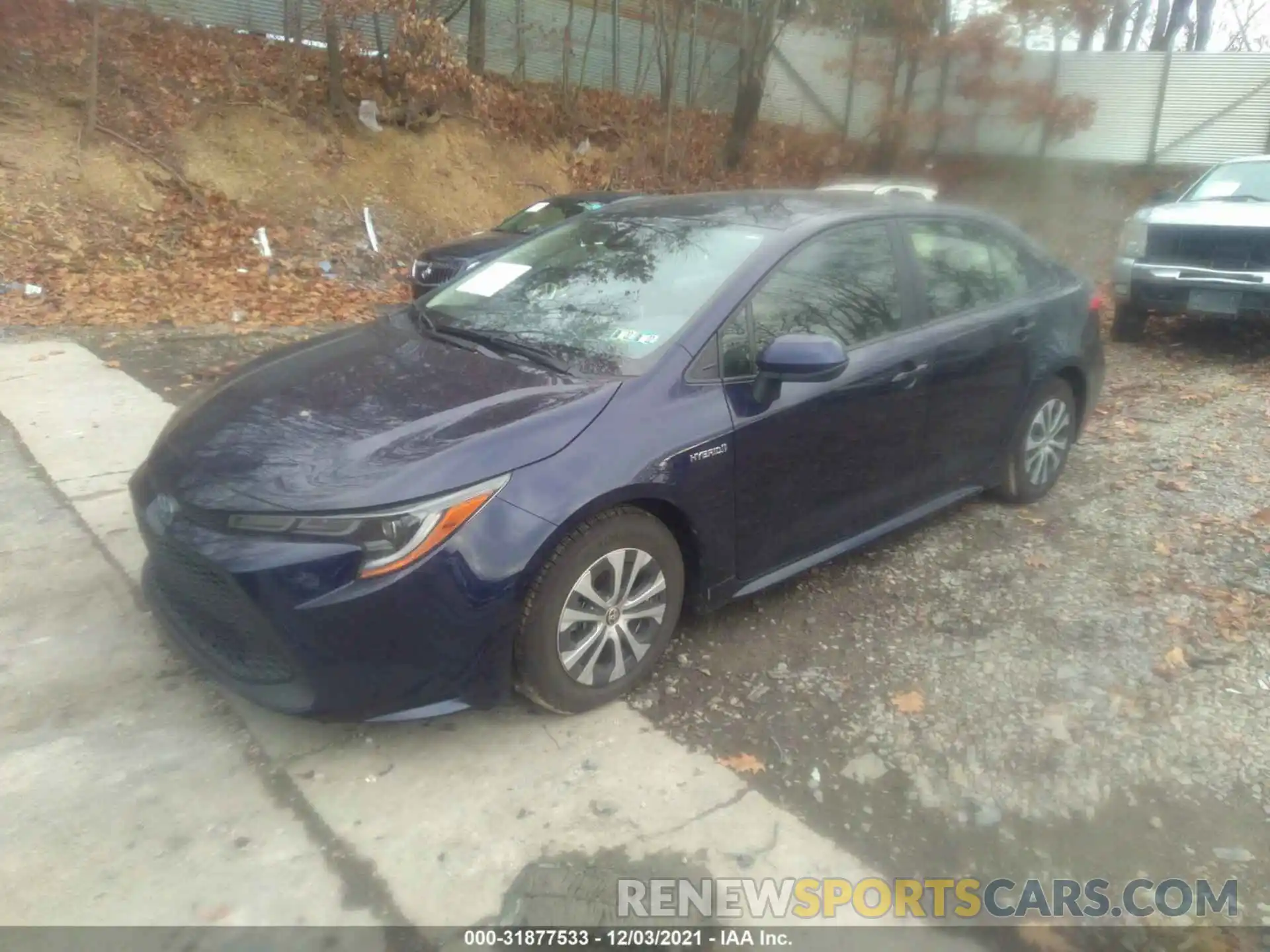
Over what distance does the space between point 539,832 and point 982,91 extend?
1838 centimetres

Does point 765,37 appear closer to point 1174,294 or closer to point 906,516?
point 1174,294

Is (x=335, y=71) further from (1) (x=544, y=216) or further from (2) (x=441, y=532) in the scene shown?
(2) (x=441, y=532)

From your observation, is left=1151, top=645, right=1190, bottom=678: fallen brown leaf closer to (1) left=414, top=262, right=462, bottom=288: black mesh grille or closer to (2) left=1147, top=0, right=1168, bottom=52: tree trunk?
(1) left=414, top=262, right=462, bottom=288: black mesh grille

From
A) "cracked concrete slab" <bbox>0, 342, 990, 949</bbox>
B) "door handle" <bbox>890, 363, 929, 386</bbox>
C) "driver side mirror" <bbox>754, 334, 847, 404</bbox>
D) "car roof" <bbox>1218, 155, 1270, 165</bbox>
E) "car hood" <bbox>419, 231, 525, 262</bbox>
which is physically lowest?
"cracked concrete slab" <bbox>0, 342, 990, 949</bbox>

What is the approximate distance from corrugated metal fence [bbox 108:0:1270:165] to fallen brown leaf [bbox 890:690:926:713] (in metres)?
13.6

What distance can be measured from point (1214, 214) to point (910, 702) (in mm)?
6813

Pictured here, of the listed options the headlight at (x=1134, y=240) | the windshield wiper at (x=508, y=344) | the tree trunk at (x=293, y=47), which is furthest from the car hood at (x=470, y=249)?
the headlight at (x=1134, y=240)

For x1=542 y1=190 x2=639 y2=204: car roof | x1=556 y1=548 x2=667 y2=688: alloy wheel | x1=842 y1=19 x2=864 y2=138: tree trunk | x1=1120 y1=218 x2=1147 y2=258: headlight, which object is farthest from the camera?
x1=842 y1=19 x2=864 y2=138: tree trunk

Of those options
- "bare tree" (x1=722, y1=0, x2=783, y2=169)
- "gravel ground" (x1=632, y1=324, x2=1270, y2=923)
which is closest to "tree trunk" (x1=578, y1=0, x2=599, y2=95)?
"bare tree" (x1=722, y1=0, x2=783, y2=169)

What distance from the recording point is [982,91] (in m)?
17.8

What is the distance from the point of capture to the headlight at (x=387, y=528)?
2637 millimetres

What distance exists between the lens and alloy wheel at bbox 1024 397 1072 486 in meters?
4.77

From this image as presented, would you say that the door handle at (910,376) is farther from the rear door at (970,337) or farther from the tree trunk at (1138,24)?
the tree trunk at (1138,24)

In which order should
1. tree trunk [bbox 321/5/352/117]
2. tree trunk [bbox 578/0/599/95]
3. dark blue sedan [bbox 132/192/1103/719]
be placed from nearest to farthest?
dark blue sedan [bbox 132/192/1103/719], tree trunk [bbox 321/5/352/117], tree trunk [bbox 578/0/599/95]
